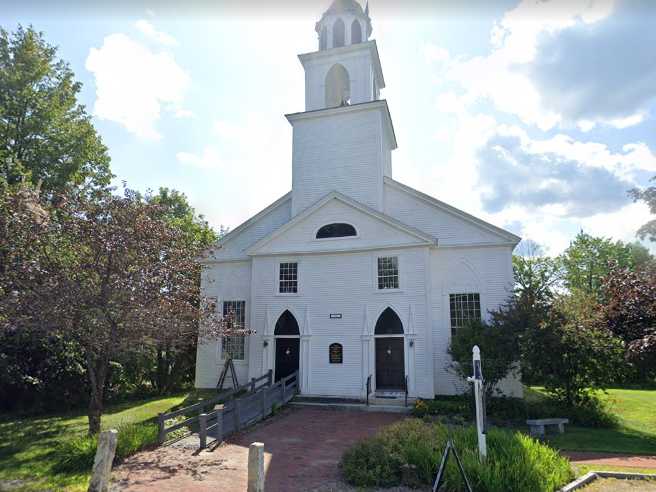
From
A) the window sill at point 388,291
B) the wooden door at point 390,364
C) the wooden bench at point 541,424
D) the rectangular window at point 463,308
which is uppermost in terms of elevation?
the window sill at point 388,291

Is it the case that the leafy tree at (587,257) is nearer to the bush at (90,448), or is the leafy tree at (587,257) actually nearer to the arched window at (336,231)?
the arched window at (336,231)

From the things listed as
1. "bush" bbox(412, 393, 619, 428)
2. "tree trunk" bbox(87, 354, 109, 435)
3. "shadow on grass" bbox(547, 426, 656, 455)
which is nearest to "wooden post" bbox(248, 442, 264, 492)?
"tree trunk" bbox(87, 354, 109, 435)

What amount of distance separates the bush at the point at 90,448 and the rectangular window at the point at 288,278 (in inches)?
364

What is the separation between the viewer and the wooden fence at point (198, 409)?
37.3 feet

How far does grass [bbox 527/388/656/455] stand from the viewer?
11.4 meters

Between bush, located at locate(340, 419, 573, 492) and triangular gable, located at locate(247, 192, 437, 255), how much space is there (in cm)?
945

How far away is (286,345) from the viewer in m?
19.3

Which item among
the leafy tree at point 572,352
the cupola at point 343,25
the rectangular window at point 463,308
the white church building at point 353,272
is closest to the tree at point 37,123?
the white church building at point 353,272

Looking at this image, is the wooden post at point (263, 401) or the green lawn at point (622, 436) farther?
the wooden post at point (263, 401)

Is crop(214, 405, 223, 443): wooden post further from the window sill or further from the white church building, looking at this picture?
the window sill

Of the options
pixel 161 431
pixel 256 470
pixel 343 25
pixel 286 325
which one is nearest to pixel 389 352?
pixel 286 325

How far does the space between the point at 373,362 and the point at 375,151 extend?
9.56 m

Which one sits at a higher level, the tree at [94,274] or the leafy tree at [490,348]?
the tree at [94,274]

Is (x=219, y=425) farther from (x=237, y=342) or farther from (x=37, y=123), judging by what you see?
(x=37, y=123)
